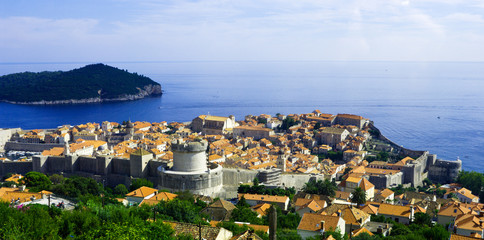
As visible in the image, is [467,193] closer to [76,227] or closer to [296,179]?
[296,179]

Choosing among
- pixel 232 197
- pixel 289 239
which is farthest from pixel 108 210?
pixel 232 197

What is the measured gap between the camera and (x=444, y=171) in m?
30.0

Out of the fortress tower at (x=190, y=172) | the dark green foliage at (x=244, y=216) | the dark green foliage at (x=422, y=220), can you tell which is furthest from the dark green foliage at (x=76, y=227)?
the fortress tower at (x=190, y=172)

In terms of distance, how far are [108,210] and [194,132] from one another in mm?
32514

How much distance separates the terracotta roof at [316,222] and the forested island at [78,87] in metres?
79.5

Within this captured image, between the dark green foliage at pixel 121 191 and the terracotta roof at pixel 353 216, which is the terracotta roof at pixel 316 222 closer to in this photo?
the terracotta roof at pixel 353 216

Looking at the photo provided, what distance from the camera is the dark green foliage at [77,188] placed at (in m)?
17.3

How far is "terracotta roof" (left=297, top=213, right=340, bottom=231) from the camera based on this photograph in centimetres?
1191

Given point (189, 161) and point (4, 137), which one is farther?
point (4, 137)

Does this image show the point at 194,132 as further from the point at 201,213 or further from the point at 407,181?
the point at 201,213

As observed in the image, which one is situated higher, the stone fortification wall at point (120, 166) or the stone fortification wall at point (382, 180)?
the stone fortification wall at point (120, 166)

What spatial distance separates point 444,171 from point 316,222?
2093 centimetres

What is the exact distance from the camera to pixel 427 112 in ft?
214

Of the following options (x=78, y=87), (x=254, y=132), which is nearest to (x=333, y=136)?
(x=254, y=132)
